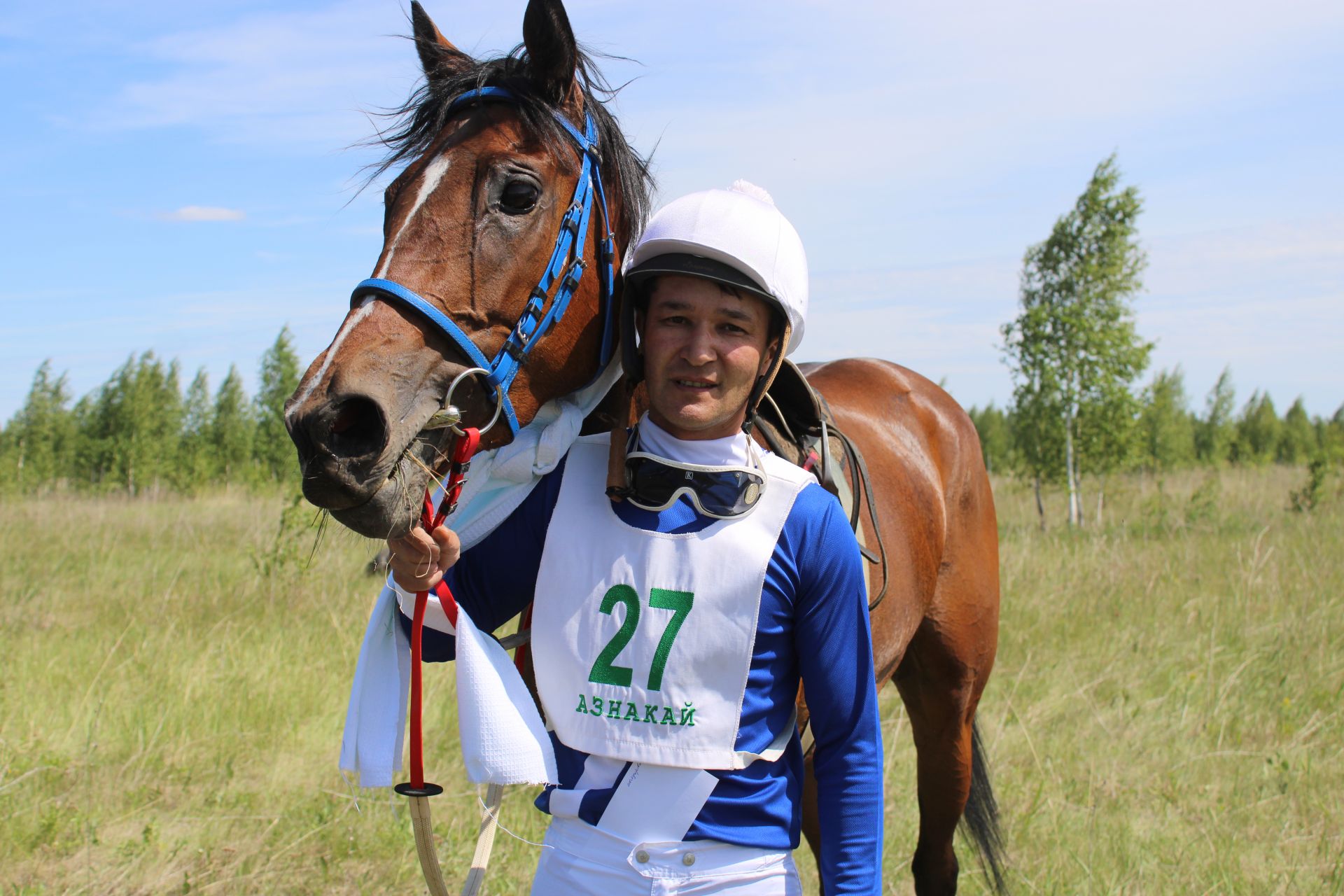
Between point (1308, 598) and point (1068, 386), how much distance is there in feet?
21.7

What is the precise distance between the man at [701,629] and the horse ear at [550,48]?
39 centimetres

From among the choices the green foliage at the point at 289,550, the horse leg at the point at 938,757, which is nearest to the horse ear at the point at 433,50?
the horse leg at the point at 938,757

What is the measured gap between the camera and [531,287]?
1.74m

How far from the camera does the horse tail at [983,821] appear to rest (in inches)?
150

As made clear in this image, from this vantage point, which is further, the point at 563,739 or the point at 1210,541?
the point at 1210,541

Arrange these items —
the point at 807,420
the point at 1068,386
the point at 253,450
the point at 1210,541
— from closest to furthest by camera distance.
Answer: the point at 807,420 → the point at 1210,541 → the point at 1068,386 → the point at 253,450

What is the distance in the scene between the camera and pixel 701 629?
5.07ft

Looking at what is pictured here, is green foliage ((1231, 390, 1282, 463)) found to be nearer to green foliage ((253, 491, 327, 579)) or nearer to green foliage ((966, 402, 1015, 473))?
green foliage ((966, 402, 1015, 473))

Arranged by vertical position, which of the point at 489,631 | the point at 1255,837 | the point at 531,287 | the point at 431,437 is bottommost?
the point at 1255,837

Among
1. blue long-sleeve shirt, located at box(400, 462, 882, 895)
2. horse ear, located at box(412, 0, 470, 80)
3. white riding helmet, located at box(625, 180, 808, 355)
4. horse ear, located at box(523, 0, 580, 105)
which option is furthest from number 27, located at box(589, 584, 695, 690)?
horse ear, located at box(412, 0, 470, 80)

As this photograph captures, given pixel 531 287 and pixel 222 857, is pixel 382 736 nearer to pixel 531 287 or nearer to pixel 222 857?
pixel 531 287

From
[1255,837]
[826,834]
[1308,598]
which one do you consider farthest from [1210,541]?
[826,834]

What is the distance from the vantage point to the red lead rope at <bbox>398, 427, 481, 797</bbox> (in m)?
1.52

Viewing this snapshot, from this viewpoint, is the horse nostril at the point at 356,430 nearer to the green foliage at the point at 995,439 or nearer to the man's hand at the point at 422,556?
the man's hand at the point at 422,556
